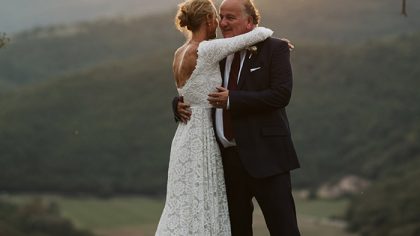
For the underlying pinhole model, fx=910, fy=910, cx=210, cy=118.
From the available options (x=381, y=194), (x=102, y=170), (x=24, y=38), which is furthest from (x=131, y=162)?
(x=24, y=38)

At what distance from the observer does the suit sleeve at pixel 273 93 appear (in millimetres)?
4414

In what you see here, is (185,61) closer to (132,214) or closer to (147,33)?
(132,214)

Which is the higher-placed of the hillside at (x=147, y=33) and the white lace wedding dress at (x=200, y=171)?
the hillside at (x=147, y=33)

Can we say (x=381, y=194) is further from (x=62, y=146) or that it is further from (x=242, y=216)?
(x=242, y=216)

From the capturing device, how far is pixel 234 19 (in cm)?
451

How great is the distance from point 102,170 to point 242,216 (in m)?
28.2

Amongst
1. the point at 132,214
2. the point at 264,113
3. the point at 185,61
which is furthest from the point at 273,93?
the point at 132,214

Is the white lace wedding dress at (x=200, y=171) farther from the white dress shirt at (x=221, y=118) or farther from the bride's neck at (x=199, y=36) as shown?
the bride's neck at (x=199, y=36)

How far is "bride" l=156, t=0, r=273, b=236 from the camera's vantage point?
4555 millimetres

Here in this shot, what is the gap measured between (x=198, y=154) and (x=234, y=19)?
0.70 meters

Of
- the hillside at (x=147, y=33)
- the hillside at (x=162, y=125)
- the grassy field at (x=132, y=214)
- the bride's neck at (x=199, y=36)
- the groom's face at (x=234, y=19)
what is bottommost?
the grassy field at (x=132, y=214)

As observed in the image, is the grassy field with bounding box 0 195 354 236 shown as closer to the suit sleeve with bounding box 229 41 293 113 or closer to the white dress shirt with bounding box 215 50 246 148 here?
the white dress shirt with bounding box 215 50 246 148

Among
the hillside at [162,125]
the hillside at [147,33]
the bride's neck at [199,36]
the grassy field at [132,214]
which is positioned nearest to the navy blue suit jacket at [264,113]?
the bride's neck at [199,36]

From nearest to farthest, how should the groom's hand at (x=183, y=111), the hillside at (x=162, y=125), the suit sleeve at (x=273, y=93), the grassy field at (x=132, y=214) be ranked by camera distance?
the suit sleeve at (x=273, y=93) < the groom's hand at (x=183, y=111) < the grassy field at (x=132, y=214) < the hillside at (x=162, y=125)
